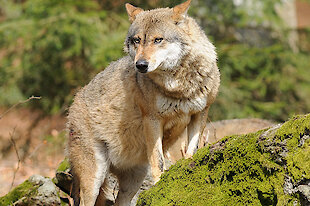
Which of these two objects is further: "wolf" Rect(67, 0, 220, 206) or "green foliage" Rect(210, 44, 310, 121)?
"green foliage" Rect(210, 44, 310, 121)

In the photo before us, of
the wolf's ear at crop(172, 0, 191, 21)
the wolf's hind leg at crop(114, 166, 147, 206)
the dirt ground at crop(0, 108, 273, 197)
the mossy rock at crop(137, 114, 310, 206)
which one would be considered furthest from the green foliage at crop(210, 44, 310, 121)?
the mossy rock at crop(137, 114, 310, 206)

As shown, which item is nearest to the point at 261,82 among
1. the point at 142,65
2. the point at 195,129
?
the point at 195,129

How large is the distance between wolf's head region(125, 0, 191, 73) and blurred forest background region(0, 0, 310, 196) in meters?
5.15

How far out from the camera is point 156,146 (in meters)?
5.17

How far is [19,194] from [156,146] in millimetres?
2119

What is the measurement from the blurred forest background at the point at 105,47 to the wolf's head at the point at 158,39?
5320 mm

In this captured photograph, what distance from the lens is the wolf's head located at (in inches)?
193

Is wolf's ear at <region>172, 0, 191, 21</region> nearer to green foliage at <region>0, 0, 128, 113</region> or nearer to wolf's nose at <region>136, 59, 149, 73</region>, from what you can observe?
wolf's nose at <region>136, 59, 149, 73</region>

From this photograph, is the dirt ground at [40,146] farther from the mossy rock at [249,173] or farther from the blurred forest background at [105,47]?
the mossy rock at [249,173]

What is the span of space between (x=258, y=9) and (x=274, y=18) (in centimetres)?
55

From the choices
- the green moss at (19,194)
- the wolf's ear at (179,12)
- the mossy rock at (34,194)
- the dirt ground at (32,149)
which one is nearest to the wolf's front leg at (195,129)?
the wolf's ear at (179,12)

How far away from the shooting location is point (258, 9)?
12.4m

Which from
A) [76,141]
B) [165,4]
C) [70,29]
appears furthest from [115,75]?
[165,4]

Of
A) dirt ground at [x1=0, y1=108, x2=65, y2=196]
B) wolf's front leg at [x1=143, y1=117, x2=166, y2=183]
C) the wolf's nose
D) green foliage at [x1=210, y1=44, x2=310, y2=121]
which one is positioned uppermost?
the wolf's nose
